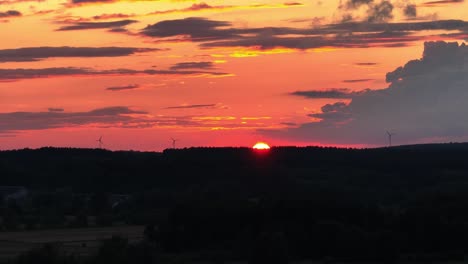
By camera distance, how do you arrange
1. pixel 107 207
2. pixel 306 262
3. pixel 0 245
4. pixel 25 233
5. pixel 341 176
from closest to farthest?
1. pixel 306 262
2. pixel 0 245
3. pixel 25 233
4. pixel 107 207
5. pixel 341 176

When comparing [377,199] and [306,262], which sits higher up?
[306,262]

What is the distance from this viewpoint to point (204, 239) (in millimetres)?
102438

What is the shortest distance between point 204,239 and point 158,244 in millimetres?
5692

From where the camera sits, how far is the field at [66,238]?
286 ft

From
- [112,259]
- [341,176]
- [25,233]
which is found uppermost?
[112,259]

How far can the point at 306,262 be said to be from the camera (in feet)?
286

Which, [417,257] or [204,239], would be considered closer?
[417,257]

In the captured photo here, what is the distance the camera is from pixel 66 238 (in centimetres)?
10381

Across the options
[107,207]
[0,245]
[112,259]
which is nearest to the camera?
[112,259]

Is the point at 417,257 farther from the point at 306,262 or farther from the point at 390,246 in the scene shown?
the point at 306,262

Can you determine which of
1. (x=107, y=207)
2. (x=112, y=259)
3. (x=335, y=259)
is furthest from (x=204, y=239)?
(x=107, y=207)

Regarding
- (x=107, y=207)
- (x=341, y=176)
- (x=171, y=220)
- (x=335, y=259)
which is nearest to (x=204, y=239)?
(x=171, y=220)

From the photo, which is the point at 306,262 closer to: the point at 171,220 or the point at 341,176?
the point at 171,220

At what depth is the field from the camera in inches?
3430
